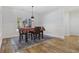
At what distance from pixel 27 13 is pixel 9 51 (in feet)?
2.47

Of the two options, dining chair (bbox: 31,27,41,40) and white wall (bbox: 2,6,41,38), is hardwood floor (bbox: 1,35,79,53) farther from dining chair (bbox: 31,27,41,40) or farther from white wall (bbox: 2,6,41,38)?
white wall (bbox: 2,6,41,38)

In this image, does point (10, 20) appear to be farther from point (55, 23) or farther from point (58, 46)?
point (58, 46)

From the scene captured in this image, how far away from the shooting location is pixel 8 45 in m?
1.96

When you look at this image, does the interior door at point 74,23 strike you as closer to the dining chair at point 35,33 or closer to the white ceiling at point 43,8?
the white ceiling at point 43,8

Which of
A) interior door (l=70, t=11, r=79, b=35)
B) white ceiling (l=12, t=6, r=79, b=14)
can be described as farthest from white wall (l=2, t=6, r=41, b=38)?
interior door (l=70, t=11, r=79, b=35)

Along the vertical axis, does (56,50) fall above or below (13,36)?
below

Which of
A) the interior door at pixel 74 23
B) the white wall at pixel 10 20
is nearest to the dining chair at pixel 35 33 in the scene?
the white wall at pixel 10 20

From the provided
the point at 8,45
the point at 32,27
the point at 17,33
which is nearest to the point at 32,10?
the point at 32,27

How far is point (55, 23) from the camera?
2.02 meters

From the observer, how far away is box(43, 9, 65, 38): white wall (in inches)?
79.7

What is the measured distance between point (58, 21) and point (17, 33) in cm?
78
